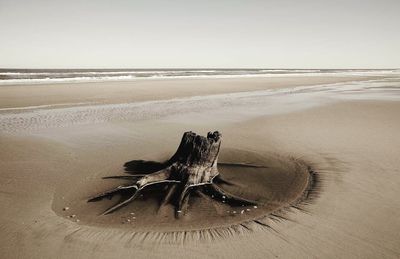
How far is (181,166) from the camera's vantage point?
210 inches

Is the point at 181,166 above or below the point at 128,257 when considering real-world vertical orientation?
above

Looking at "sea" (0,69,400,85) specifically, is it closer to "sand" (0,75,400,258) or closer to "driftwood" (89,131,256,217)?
"sand" (0,75,400,258)

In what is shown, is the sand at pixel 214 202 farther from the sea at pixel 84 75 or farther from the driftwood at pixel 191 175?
the sea at pixel 84 75

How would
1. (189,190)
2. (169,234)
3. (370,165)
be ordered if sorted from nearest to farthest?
(169,234), (189,190), (370,165)

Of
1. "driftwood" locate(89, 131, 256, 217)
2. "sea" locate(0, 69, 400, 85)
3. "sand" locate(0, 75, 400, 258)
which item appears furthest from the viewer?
"sea" locate(0, 69, 400, 85)

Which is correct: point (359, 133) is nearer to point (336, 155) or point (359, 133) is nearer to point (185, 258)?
point (336, 155)

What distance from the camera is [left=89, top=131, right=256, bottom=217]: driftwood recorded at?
494 centimetres

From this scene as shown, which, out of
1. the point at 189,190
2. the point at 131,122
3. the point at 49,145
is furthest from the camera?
the point at 131,122

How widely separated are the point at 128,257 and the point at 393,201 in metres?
3.85

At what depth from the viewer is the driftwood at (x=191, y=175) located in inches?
195

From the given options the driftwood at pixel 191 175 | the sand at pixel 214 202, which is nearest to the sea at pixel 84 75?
the sand at pixel 214 202

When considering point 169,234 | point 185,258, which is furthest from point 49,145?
point 185,258

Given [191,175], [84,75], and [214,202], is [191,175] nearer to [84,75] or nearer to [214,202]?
[214,202]

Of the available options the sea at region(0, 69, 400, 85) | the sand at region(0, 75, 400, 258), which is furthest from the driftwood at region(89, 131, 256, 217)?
the sea at region(0, 69, 400, 85)
